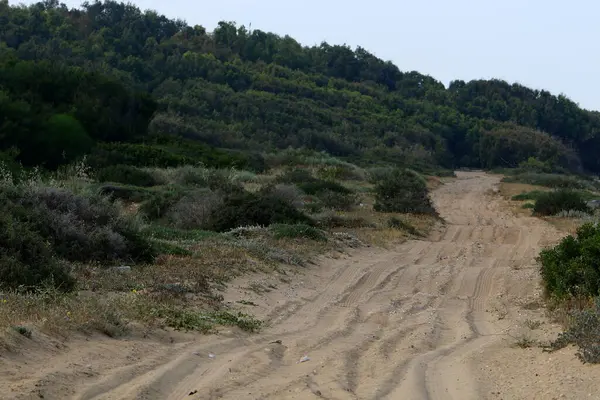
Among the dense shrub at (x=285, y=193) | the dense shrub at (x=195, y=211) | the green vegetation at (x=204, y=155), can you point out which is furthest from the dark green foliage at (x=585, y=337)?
the dense shrub at (x=285, y=193)

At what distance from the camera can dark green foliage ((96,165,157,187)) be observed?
101ft

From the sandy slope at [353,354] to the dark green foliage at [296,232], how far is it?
258cm

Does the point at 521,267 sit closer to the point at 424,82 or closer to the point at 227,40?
the point at 227,40

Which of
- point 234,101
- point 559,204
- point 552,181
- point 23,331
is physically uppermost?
point 234,101

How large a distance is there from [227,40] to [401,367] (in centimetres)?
10880

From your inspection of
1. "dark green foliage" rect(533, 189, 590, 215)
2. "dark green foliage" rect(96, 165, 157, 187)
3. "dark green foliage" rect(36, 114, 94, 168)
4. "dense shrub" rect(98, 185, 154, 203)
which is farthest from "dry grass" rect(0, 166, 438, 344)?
"dark green foliage" rect(36, 114, 94, 168)

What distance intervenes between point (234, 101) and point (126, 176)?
51743mm

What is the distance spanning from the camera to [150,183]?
3138cm

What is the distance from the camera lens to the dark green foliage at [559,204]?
31188 millimetres

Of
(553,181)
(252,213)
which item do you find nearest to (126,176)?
(252,213)

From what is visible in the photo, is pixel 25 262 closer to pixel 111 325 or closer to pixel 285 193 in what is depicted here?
pixel 111 325

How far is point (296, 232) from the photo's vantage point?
18.8m

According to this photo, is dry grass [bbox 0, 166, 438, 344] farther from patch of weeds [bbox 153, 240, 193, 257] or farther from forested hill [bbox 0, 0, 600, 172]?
forested hill [bbox 0, 0, 600, 172]

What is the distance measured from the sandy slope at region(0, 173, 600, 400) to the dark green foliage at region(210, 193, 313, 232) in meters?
4.59
